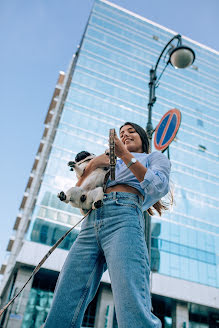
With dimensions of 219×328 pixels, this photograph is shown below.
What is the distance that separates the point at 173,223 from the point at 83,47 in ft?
80.1

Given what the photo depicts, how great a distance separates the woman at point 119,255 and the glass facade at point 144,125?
1693cm

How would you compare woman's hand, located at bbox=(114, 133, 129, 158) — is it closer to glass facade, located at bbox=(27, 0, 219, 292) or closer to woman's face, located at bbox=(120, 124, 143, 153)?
woman's face, located at bbox=(120, 124, 143, 153)

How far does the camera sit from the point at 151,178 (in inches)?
64.6

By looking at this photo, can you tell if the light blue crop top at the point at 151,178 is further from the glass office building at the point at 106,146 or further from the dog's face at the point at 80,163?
the glass office building at the point at 106,146

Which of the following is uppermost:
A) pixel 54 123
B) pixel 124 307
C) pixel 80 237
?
pixel 54 123

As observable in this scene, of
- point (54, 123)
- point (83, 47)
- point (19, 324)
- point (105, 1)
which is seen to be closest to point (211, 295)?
point (19, 324)

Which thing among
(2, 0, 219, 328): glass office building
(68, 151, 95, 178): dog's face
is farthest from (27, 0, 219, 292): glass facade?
(68, 151, 95, 178): dog's face

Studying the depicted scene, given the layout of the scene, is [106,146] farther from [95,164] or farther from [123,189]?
[123,189]

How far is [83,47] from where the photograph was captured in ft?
119

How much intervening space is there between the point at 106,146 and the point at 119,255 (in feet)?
92.7

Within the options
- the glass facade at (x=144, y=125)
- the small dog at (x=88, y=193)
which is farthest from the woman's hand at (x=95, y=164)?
→ the glass facade at (x=144, y=125)

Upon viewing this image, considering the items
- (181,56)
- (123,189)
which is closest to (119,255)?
(123,189)

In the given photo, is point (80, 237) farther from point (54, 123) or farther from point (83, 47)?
point (83, 47)

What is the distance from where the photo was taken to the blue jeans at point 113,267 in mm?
1331
